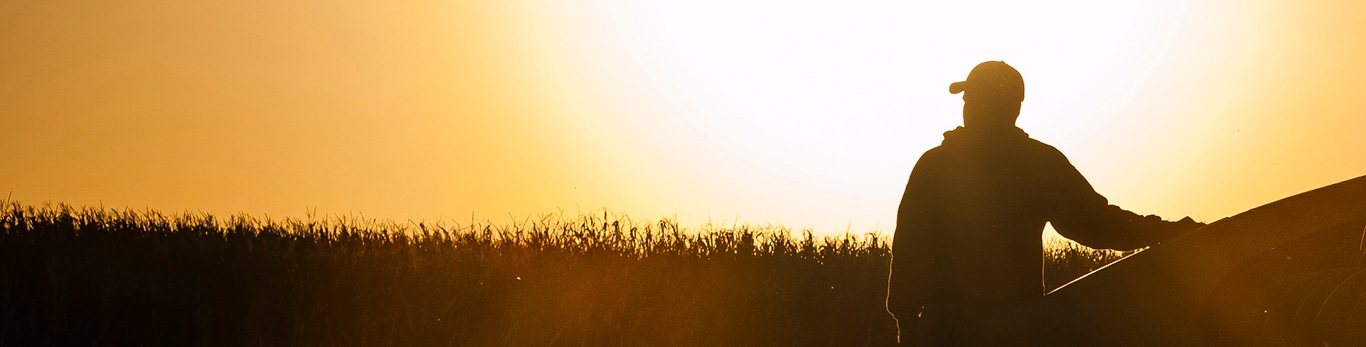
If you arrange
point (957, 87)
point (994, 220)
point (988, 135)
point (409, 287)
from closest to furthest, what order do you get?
point (994, 220) < point (988, 135) < point (957, 87) < point (409, 287)

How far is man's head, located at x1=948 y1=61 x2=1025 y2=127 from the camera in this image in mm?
4562

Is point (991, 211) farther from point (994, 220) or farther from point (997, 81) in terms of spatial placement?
point (997, 81)

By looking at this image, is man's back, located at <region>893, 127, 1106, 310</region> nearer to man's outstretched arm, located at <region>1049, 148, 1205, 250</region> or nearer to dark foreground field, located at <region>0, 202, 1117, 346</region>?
man's outstretched arm, located at <region>1049, 148, 1205, 250</region>

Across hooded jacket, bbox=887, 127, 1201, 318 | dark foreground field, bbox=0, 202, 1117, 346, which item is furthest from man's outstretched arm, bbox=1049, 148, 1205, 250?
dark foreground field, bbox=0, 202, 1117, 346

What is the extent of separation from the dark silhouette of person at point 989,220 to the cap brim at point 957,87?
0.02 meters

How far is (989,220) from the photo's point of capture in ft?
14.7

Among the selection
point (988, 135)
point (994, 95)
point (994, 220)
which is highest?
point (994, 95)

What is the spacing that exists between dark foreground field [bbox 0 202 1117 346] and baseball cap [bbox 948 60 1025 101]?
11.3ft

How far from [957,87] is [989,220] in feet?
2.03

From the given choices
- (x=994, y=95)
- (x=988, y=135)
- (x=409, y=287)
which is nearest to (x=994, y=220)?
(x=988, y=135)

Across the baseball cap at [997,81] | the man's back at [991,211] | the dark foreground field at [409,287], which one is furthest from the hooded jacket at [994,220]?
the dark foreground field at [409,287]

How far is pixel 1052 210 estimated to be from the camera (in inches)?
179

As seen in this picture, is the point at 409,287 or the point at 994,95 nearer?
the point at 994,95

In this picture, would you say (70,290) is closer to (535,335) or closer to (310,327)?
(310,327)
